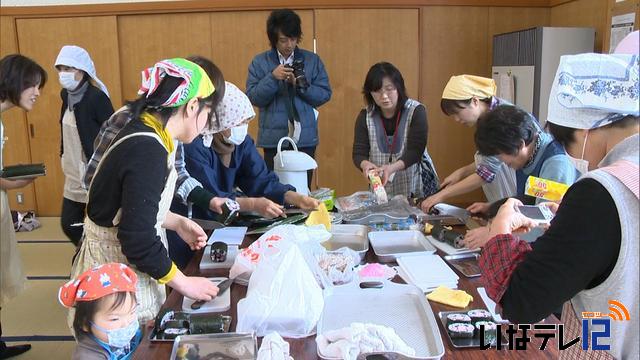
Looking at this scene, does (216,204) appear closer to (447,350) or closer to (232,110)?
(232,110)

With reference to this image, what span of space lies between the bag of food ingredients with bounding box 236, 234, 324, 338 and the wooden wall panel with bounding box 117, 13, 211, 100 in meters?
3.58

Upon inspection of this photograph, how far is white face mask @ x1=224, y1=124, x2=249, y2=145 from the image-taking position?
79.0 inches

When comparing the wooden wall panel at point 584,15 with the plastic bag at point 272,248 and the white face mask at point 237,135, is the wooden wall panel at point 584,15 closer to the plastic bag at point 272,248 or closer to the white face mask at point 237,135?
the white face mask at point 237,135

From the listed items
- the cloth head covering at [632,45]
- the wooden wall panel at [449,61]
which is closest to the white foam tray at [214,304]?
the cloth head covering at [632,45]

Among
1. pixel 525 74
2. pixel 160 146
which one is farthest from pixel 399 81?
pixel 160 146

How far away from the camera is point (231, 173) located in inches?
85.5

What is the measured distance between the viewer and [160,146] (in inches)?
48.9

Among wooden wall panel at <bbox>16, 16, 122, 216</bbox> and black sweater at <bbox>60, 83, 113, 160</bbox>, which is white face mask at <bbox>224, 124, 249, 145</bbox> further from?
wooden wall panel at <bbox>16, 16, 122, 216</bbox>

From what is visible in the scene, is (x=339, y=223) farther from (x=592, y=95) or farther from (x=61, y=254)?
(x=61, y=254)

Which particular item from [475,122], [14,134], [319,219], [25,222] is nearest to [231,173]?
[319,219]

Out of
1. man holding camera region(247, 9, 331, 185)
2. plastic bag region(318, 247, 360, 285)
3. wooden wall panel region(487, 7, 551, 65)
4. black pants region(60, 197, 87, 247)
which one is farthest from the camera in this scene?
wooden wall panel region(487, 7, 551, 65)

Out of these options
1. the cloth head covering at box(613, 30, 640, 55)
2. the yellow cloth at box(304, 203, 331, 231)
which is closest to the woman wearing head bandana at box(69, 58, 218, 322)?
the yellow cloth at box(304, 203, 331, 231)

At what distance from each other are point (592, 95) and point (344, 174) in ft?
12.1

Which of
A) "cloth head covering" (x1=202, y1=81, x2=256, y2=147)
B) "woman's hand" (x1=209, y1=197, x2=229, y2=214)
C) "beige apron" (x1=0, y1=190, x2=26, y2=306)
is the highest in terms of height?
"cloth head covering" (x1=202, y1=81, x2=256, y2=147)
